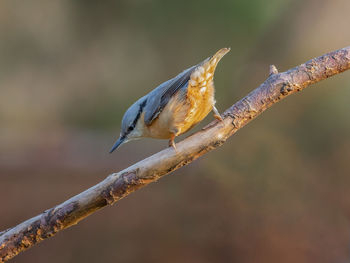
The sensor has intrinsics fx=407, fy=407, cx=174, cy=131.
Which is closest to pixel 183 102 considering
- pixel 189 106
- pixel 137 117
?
pixel 189 106

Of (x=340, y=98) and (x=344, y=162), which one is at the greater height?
(x=340, y=98)

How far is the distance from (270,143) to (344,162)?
2.68 feet

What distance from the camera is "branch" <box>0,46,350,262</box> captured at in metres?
1.85

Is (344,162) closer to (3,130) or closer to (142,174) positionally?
(142,174)

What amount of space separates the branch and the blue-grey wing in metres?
0.53

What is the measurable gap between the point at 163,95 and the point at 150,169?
0.72 m

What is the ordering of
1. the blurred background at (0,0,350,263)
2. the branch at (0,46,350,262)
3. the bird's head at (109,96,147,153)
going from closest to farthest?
the branch at (0,46,350,262) < the bird's head at (109,96,147,153) < the blurred background at (0,0,350,263)

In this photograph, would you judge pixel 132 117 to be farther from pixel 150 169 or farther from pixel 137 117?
pixel 150 169

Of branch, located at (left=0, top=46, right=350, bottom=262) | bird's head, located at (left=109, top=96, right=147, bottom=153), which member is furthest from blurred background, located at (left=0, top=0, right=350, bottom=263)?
branch, located at (left=0, top=46, right=350, bottom=262)

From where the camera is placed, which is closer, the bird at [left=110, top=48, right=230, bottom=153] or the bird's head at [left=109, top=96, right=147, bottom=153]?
the bird at [left=110, top=48, right=230, bottom=153]

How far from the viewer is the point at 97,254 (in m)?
4.18

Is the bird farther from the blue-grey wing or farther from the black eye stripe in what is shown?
the black eye stripe

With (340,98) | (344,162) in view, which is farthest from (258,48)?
(344,162)

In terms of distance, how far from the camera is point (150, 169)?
1.86 m
